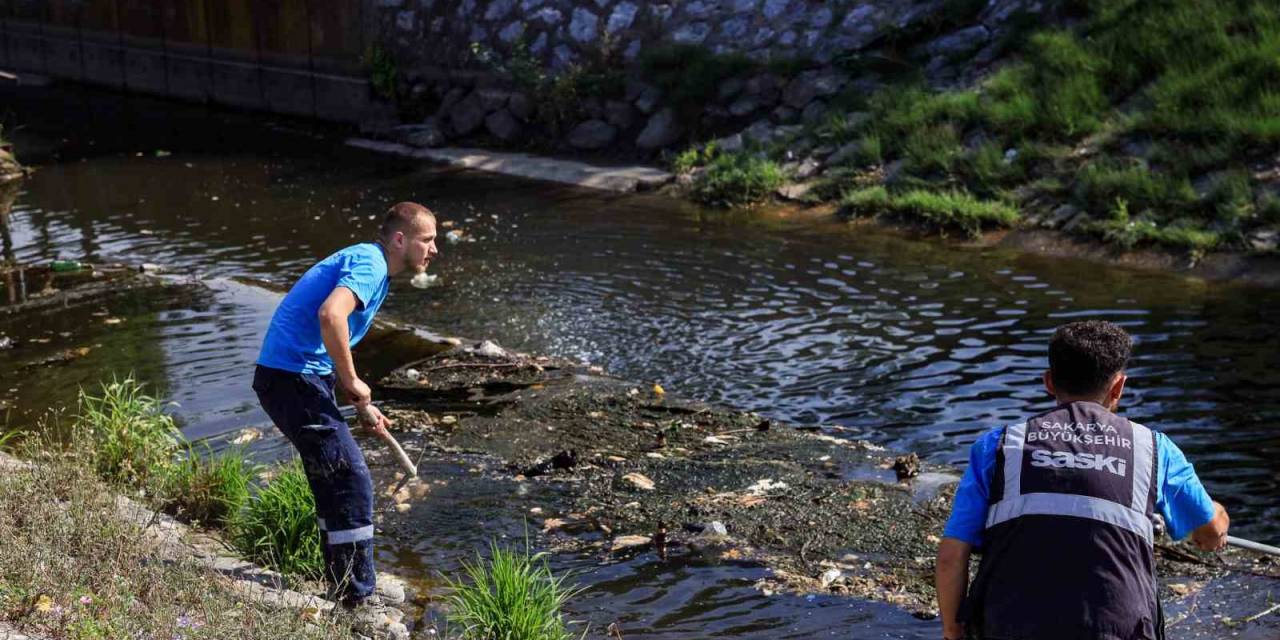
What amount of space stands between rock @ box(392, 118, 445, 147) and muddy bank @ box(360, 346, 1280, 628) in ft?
32.8

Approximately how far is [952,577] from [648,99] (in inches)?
541

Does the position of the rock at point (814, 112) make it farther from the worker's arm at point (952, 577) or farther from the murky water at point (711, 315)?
the worker's arm at point (952, 577)

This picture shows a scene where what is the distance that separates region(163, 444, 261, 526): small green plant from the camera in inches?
249

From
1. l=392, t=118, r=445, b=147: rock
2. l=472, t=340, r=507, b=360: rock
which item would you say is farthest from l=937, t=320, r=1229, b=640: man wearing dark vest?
l=392, t=118, r=445, b=147: rock

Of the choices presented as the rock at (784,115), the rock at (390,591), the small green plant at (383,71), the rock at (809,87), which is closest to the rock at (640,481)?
the rock at (390,591)

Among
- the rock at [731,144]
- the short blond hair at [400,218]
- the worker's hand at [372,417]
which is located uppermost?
the short blond hair at [400,218]

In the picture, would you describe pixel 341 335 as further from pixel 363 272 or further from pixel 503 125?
pixel 503 125

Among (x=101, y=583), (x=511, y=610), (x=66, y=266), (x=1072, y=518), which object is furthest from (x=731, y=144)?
(x=1072, y=518)

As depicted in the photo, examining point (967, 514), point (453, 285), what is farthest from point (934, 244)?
point (967, 514)

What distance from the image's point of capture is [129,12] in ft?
83.0

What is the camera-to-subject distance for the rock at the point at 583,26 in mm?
18234

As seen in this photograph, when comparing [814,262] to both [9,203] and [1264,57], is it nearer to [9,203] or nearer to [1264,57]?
[1264,57]

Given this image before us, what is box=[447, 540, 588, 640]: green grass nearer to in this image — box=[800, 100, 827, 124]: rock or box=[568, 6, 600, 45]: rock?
box=[800, 100, 827, 124]: rock

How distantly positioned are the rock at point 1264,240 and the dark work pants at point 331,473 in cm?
802
